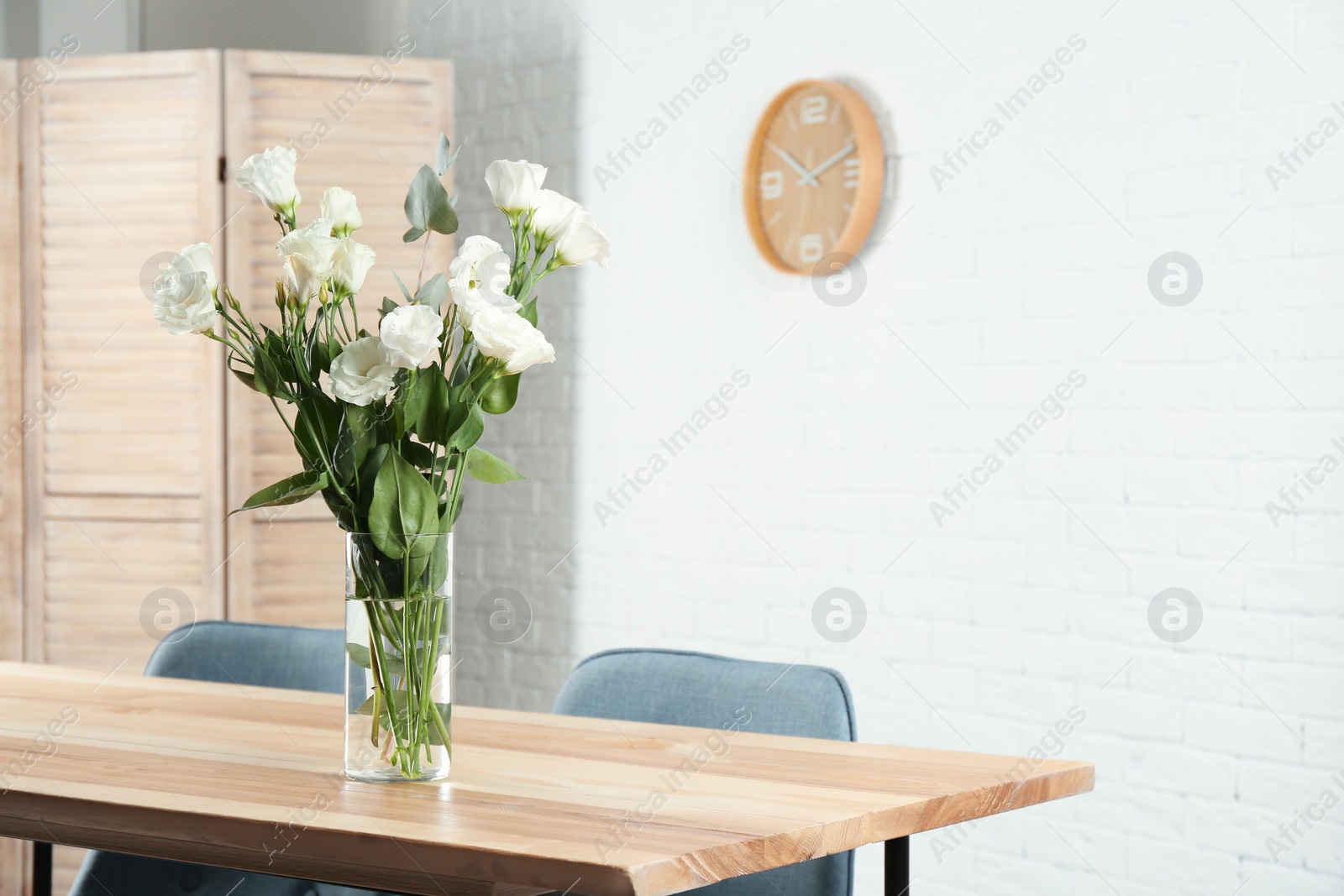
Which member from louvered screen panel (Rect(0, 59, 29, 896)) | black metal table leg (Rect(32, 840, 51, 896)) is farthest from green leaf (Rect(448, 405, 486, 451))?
louvered screen panel (Rect(0, 59, 29, 896))

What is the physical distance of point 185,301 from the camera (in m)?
1.18

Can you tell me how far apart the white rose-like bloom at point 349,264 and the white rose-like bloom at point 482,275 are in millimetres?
83

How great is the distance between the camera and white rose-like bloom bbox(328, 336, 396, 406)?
3.83ft

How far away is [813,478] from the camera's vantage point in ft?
9.46

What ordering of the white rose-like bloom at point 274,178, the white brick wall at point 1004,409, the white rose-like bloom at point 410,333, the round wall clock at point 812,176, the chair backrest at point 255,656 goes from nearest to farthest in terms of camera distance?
the white rose-like bloom at point 410,333
the white rose-like bloom at point 274,178
the chair backrest at point 255,656
the white brick wall at point 1004,409
the round wall clock at point 812,176

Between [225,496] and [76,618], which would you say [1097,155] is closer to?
[225,496]

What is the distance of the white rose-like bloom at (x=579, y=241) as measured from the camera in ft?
4.15

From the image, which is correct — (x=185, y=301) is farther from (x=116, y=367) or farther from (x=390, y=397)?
(x=116, y=367)

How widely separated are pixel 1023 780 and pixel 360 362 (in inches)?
27.3

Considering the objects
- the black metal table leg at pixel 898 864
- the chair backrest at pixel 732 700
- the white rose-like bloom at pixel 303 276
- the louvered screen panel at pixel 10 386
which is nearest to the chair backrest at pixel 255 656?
the chair backrest at pixel 732 700

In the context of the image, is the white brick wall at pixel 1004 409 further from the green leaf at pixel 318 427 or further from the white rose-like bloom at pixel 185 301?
the white rose-like bloom at pixel 185 301

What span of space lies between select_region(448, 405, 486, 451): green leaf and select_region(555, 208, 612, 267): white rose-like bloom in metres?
0.16

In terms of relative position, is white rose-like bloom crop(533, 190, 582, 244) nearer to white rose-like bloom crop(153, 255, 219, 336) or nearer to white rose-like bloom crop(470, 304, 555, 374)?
white rose-like bloom crop(470, 304, 555, 374)

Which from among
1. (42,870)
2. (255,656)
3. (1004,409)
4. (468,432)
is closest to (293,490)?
(468,432)
